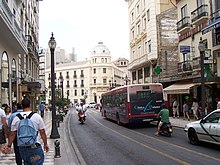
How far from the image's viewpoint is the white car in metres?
10.7

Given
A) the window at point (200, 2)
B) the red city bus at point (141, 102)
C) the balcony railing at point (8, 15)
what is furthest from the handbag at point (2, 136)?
the window at point (200, 2)

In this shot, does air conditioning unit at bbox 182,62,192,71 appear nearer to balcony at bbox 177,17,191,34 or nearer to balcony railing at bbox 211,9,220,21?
balcony at bbox 177,17,191,34

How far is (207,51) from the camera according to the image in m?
23.4

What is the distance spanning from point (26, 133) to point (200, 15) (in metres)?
21.8

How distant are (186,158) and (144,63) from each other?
104ft

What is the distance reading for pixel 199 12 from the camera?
25156mm

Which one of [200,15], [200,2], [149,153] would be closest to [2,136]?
[149,153]

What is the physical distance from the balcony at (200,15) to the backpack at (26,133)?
69.5ft

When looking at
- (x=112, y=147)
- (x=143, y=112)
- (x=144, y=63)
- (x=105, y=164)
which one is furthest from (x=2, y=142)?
(x=144, y=63)

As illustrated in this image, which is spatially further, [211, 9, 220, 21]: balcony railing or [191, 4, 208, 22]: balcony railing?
[191, 4, 208, 22]: balcony railing

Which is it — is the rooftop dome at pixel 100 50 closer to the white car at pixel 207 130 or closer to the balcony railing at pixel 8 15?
the balcony railing at pixel 8 15

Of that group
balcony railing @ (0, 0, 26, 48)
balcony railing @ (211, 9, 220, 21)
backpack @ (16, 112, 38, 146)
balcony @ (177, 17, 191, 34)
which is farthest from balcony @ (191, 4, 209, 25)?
backpack @ (16, 112, 38, 146)

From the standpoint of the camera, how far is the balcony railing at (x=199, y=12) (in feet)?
79.8

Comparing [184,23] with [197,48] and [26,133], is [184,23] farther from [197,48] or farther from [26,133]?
[26,133]
